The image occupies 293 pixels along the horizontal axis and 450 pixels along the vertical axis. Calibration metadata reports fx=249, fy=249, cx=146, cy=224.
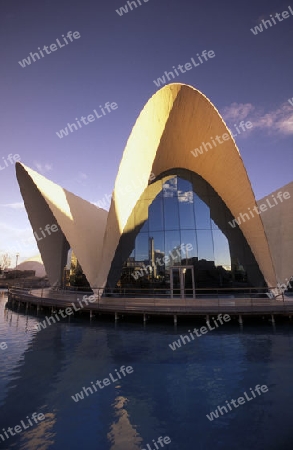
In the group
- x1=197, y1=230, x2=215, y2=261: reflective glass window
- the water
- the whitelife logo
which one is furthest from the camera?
x1=197, y1=230, x2=215, y2=261: reflective glass window

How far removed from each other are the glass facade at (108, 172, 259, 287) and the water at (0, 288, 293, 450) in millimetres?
7014

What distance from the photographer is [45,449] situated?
4.15m

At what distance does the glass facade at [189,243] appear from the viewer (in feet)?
58.7

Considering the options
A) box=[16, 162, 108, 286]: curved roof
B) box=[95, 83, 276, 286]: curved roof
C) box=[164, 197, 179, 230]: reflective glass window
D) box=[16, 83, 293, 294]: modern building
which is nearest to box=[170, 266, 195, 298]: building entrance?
box=[16, 83, 293, 294]: modern building

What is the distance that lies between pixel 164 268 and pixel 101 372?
11279 mm

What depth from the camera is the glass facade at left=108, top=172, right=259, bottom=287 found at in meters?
17.9

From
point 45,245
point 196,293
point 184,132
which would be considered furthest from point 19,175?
point 196,293

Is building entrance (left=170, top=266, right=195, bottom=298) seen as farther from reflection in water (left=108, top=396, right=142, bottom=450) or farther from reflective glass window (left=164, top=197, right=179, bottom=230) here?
reflection in water (left=108, top=396, right=142, bottom=450)

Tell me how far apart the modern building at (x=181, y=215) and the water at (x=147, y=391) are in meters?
7.05

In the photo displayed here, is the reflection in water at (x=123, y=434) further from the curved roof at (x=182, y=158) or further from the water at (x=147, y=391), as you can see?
the curved roof at (x=182, y=158)

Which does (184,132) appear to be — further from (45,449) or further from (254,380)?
(45,449)

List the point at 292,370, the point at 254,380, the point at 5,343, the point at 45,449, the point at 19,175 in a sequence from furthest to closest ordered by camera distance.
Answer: the point at 19,175, the point at 5,343, the point at 292,370, the point at 254,380, the point at 45,449

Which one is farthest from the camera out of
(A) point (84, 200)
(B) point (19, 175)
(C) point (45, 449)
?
(A) point (84, 200)

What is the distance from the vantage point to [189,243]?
726 inches
